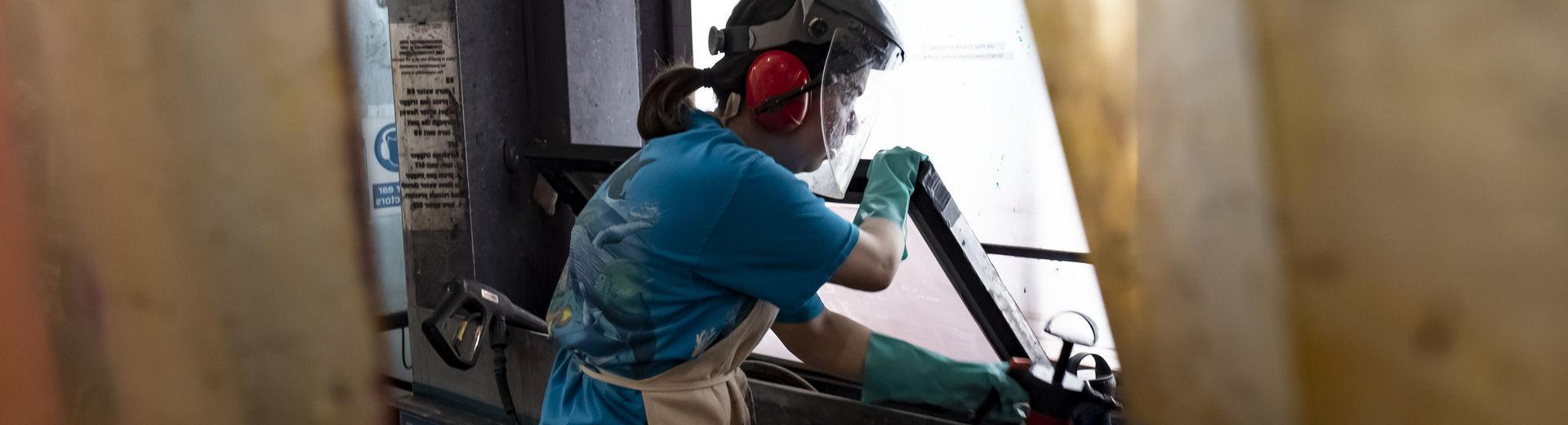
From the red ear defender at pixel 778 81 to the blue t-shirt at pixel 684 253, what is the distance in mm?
Result: 77

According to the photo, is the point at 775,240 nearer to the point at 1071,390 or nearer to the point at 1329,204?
the point at 1071,390

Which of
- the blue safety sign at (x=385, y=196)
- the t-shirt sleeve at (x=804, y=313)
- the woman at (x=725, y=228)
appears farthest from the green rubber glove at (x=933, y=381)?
the blue safety sign at (x=385, y=196)

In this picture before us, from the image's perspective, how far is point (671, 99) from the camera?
5.54ft

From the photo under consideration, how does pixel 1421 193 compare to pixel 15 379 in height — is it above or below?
above

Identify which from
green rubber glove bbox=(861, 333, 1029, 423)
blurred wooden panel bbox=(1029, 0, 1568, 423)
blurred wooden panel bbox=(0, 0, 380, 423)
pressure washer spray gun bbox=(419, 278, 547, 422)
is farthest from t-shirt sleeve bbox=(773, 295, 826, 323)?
blurred wooden panel bbox=(1029, 0, 1568, 423)

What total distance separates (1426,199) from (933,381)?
1510mm

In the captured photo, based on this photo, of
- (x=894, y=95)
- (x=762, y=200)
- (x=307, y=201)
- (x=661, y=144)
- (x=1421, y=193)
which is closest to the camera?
(x=1421, y=193)

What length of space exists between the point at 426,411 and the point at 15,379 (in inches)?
78.3

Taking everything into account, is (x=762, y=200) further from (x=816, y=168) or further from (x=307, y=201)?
(x=307, y=201)

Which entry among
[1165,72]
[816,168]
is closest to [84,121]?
[1165,72]

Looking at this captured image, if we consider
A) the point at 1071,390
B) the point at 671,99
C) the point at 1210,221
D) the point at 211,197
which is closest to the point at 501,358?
the point at 671,99

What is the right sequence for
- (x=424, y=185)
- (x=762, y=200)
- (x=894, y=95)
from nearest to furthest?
(x=762, y=200) < (x=894, y=95) < (x=424, y=185)

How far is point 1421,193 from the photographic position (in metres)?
0.41

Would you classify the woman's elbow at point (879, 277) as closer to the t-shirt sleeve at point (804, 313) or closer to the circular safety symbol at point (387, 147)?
the t-shirt sleeve at point (804, 313)
